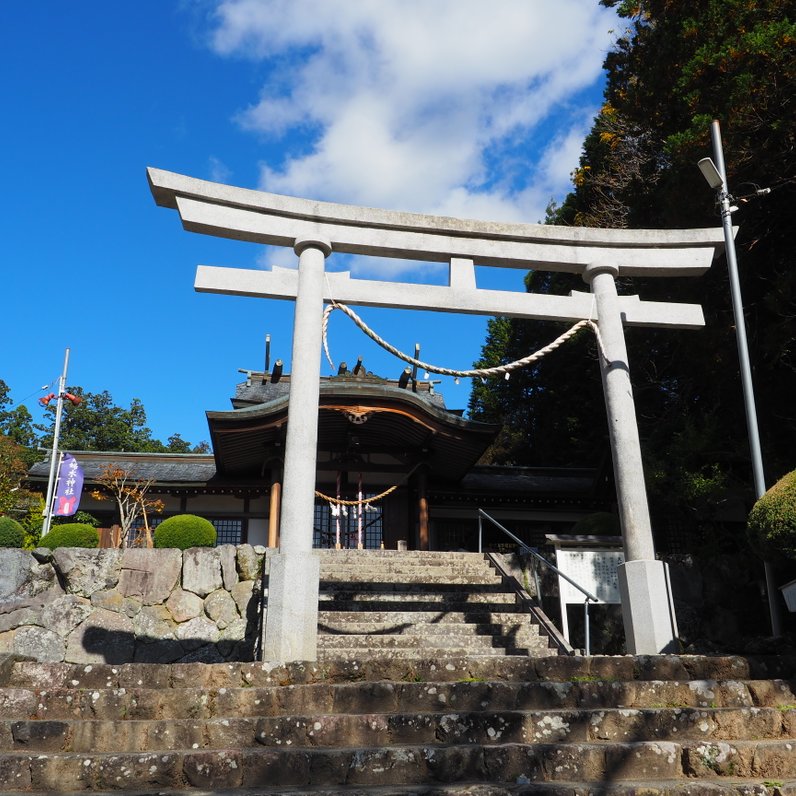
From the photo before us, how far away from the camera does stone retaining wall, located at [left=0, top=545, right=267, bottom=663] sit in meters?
9.89

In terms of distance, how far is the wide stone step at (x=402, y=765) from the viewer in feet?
11.0

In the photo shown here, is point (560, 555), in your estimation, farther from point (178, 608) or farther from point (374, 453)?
point (374, 453)

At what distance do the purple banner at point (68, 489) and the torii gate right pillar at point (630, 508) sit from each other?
11116mm

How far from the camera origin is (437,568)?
34.2ft

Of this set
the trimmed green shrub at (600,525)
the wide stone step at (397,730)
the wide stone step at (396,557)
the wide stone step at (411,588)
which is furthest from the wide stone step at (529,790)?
the trimmed green shrub at (600,525)

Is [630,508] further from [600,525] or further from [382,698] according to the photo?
[600,525]

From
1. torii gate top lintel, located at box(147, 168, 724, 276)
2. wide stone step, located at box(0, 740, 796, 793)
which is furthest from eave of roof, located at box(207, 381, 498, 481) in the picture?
wide stone step, located at box(0, 740, 796, 793)

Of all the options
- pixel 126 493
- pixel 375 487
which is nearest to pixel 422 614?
pixel 375 487

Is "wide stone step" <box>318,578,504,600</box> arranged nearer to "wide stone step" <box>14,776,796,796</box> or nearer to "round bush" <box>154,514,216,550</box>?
"round bush" <box>154,514,216,550</box>

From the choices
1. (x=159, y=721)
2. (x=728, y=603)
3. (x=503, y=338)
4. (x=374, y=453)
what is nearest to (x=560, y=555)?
(x=728, y=603)

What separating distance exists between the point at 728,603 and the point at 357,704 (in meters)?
7.62

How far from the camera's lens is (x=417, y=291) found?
7.06 m

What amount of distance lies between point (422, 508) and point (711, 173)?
367 inches

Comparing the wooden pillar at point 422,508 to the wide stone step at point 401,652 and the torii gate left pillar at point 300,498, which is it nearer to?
the wide stone step at point 401,652
